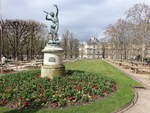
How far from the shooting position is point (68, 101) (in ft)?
23.3

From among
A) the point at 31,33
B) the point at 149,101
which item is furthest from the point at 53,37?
the point at 31,33

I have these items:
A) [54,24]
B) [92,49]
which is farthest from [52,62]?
[92,49]

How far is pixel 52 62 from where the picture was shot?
1077cm

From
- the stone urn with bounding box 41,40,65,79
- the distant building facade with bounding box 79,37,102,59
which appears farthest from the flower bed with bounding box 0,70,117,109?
the distant building facade with bounding box 79,37,102,59

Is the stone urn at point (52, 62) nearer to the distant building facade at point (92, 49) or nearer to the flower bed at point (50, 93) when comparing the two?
the flower bed at point (50, 93)

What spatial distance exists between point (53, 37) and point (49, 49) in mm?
1262

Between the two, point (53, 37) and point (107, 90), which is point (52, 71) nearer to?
point (53, 37)

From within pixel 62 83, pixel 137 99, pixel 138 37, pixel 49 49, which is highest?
pixel 138 37

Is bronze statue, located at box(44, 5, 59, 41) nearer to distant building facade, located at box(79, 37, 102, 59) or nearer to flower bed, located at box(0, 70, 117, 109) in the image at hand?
flower bed, located at box(0, 70, 117, 109)

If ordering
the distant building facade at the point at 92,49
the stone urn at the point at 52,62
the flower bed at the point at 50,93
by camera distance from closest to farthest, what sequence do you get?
the flower bed at the point at 50,93, the stone urn at the point at 52,62, the distant building facade at the point at 92,49

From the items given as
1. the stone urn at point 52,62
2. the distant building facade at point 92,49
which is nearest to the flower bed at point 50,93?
the stone urn at point 52,62

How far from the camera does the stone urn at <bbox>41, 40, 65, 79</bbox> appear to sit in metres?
10.6

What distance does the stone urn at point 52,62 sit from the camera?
1061cm

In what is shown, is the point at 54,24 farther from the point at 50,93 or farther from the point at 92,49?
the point at 92,49
